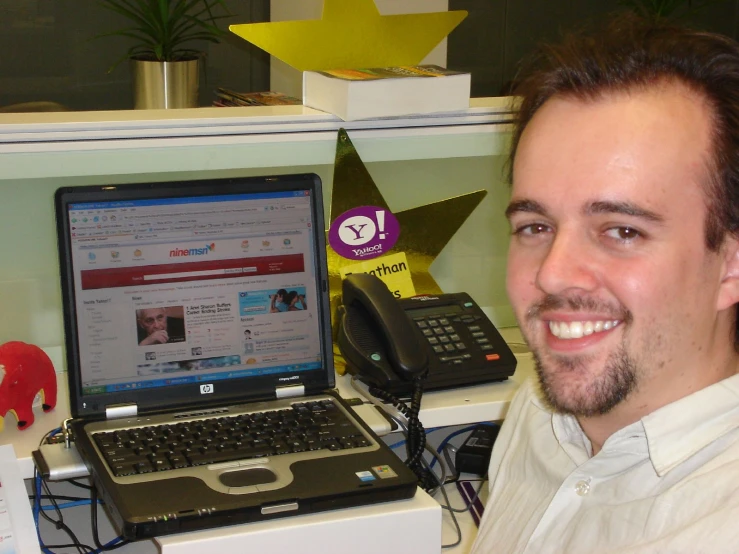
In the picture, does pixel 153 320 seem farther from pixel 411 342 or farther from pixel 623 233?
pixel 623 233

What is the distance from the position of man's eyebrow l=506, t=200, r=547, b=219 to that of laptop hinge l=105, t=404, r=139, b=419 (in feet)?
1.80

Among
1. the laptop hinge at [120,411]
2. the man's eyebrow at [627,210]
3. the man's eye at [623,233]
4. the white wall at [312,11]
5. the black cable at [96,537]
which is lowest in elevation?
the black cable at [96,537]

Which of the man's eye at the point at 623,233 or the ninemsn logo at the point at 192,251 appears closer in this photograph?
the man's eye at the point at 623,233

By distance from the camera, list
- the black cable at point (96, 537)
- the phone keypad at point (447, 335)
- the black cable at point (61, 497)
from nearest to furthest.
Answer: the black cable at point (96, 537)
the black cable at point (61, 497)
the phone keypad at point (447, 335)

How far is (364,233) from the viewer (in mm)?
1559

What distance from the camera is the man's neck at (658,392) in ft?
3.14

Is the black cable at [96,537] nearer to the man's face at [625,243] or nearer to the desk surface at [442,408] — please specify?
the desk surface at [442,408]

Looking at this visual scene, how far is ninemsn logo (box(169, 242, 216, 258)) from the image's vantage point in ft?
4.19

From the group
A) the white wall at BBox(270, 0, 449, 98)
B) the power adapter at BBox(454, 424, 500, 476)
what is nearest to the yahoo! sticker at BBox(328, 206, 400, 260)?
the power adapter at BBox(454, 424, 500, 476)

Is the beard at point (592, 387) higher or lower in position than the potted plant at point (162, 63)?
lower

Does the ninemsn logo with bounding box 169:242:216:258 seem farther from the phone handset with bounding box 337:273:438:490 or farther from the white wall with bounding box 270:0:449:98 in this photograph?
the white wall with bounding box 270:0:449:98

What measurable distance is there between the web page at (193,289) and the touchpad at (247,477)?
0.65 ft

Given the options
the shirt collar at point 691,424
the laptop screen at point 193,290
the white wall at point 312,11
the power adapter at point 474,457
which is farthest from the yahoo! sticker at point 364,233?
the white wall at point 312,11

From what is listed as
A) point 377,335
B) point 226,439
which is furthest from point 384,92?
point 226,439
